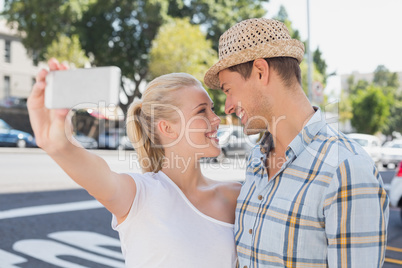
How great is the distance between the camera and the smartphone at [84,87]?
797mm

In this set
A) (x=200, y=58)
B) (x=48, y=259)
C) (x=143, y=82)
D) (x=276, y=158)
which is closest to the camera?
(x=276, y=158)

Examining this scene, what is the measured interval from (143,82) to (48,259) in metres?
22.4

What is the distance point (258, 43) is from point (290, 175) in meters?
A: 0.60

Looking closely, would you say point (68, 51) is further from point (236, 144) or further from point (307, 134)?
point (307, 134)

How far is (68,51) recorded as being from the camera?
20703mm

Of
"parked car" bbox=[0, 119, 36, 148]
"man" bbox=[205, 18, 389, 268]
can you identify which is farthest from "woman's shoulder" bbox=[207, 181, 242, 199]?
"parked car" bbox=[0, 119, 36, 148]

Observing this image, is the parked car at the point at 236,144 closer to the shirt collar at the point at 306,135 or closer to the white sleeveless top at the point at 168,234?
the white sleeveless top at the point at 168,234

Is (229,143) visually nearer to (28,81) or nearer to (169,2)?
(169,2)

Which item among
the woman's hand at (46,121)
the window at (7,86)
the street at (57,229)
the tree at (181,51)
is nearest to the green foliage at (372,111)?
the tree at (181,51)

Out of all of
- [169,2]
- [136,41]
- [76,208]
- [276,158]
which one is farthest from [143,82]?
[276,158]

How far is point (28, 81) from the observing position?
32.3 metres

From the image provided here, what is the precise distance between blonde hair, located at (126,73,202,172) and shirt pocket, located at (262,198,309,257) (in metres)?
0.76

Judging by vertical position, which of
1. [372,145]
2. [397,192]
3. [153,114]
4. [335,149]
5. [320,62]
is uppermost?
[320,62]

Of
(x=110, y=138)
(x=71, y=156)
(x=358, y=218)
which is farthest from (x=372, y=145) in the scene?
(x=71, y=156)
